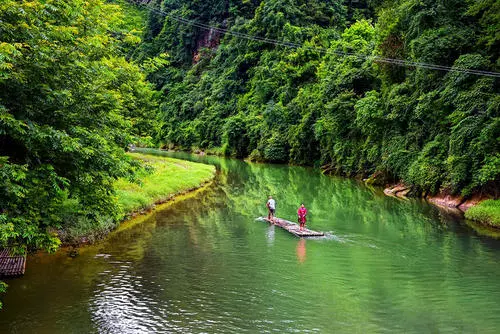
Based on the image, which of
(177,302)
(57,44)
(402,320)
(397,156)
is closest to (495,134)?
(397,156)

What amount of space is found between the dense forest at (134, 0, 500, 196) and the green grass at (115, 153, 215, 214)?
1336 cm

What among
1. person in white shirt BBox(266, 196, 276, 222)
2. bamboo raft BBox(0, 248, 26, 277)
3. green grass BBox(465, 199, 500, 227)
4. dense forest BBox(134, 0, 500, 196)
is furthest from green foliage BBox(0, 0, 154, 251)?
dense forest BBox(134, 0, 500, 196)

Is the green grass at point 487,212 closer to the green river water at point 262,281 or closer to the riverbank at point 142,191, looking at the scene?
the green river water at point 262,281

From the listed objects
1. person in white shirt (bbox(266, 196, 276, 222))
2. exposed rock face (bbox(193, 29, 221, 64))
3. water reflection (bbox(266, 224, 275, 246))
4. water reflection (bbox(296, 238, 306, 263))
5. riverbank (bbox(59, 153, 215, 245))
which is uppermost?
exposed rock face (bbox(193, 29, 221, 64))

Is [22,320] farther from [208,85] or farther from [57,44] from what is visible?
[208,85]

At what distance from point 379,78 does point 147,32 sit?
129 metres

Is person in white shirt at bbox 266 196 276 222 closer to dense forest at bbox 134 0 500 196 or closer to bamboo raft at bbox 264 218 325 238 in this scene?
bamboo raft at bbox 264 218 325 238

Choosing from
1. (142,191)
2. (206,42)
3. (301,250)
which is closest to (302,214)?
(301,250)

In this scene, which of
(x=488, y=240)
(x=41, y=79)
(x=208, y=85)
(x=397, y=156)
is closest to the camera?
(x=41, y=79)

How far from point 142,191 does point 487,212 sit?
68.8 ft

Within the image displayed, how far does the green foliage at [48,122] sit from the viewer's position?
1129cm

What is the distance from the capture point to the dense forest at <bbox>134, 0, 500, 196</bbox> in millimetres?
34375

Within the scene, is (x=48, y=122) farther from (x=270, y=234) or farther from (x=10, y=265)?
(x=270, y=234)

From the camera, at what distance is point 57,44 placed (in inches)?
533
